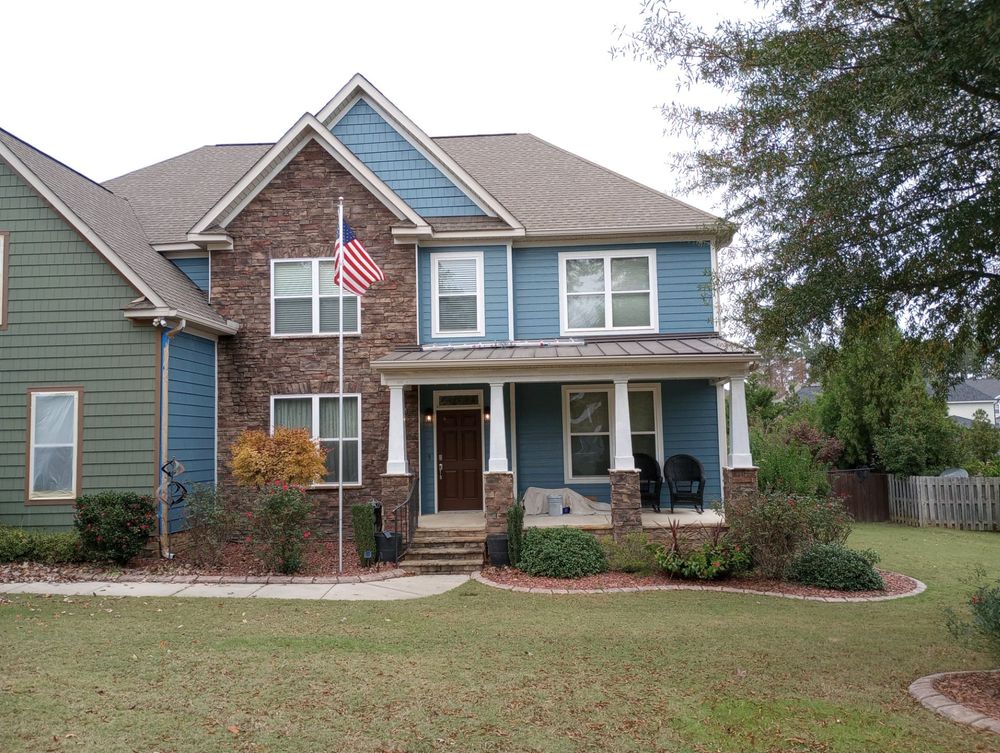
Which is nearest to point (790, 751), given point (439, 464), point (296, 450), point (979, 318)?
point (979, 318)

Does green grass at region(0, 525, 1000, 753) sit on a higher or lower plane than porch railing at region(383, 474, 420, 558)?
lower

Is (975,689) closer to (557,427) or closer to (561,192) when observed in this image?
(557,427)

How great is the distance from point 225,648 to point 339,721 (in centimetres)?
232

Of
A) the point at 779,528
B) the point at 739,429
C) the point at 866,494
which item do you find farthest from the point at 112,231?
the point at 866,494

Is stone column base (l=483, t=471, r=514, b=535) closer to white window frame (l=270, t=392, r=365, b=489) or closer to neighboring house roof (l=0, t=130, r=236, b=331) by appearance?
white window frame (l=270, t=392, r=365, b=489)

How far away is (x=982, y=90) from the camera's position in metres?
5.73

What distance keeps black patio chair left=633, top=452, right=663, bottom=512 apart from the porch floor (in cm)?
34

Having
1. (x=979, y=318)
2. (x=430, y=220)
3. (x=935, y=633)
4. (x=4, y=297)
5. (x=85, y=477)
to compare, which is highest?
(x=430, y=220)

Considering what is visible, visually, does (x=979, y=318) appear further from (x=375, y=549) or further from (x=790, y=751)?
(x=375, y=549)

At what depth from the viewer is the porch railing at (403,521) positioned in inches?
472

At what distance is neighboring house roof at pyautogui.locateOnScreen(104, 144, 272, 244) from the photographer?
15688 mm

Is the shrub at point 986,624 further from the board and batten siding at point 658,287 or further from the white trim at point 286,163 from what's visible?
the white trim at point 286,163

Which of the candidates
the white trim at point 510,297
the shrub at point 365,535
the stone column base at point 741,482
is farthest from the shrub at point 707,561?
the white trim at point 510,297

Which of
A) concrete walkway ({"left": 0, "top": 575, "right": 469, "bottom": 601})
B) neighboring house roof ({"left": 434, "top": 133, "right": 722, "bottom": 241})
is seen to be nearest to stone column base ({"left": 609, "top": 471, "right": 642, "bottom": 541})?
concrete walkway ({"left": 0, "top": 575, "right": 469, "bottom": 601})
